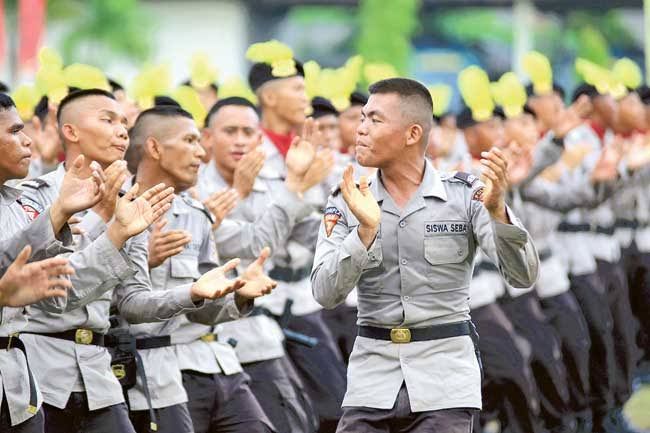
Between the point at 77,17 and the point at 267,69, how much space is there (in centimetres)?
2805

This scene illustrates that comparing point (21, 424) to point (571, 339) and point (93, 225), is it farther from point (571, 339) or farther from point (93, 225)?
point (571, 339)

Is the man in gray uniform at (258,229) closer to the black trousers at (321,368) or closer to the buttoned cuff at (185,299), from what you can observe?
the black trousers at (321,368)

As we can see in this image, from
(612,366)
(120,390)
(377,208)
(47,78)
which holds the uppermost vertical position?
(47,78)

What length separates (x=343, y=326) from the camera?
37.9 feet

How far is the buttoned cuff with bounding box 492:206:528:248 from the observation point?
22.7 ft

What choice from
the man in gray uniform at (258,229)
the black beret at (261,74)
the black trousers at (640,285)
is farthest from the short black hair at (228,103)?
the black trousers at (640,285)

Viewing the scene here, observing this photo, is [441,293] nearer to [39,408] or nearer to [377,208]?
[377,208]

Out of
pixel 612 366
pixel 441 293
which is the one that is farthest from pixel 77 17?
pixel 441 293

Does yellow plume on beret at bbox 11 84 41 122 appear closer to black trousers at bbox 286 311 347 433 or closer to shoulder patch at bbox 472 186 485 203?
black trousers at bbox 286 311 347 433

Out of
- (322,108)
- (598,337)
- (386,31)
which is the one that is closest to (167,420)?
(322,108)

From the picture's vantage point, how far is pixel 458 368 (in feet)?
23.4

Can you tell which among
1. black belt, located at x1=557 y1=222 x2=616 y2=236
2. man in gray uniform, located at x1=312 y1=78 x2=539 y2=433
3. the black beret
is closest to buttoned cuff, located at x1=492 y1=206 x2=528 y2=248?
man in gray uniform, located at x1=312 y1=78 x2=539 y2=433

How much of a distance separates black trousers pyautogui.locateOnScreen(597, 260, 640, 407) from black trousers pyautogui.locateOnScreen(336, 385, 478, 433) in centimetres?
678

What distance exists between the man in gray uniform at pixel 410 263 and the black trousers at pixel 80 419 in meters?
1.16
